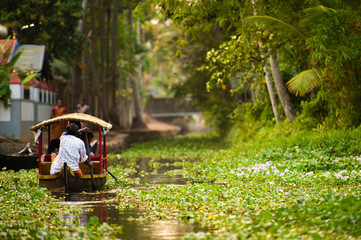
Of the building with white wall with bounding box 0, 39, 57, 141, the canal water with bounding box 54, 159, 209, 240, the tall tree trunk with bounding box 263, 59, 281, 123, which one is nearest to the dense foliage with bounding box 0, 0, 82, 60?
the building with white wall with bounding box 0, 39, 57, 141

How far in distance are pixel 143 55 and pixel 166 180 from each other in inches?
1609

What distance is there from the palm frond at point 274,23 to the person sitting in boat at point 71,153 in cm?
661

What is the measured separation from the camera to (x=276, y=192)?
12891mm

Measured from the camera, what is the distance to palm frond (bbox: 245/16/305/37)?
1831cm

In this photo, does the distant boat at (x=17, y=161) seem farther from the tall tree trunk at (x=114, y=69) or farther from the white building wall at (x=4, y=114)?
the tall tree trunk at (x=114, y=69)

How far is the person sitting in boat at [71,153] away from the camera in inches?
585

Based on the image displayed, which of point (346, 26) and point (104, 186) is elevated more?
point (346, 26)

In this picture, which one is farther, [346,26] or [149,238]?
[346,26]

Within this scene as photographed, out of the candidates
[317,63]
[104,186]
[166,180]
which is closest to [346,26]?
[317,63]

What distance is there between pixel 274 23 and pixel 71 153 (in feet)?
25.9

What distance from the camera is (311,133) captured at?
21734 millimetres

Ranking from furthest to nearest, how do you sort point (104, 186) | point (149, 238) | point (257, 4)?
point (257, 4) → point (104, 186) → point (149, 238)

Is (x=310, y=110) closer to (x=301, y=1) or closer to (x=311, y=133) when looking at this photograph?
(x=311, y=133)

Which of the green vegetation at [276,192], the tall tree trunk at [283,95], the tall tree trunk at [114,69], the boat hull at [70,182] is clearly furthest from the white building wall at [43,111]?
the boat hull at [70,182]
